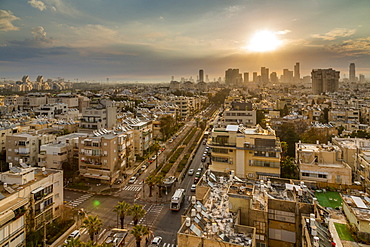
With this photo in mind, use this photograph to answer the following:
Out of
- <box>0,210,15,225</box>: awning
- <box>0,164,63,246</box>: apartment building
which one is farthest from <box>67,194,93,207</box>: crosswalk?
<box>0,210,15,225</box>: awning

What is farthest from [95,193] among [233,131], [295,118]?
[295,118]

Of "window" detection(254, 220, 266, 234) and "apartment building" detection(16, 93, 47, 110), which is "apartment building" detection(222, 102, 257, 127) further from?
"apartment building" detection(16, 93, 47, 110)

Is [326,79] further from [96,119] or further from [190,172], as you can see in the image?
[96,119]

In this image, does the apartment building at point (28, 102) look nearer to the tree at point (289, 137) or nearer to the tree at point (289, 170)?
the tree at point (289, 137)

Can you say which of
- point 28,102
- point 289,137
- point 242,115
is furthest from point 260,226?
point 28,102

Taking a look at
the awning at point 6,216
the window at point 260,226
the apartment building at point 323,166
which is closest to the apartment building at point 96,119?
the awning at point 6,216

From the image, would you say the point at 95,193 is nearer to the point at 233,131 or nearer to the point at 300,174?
the point at 233,131
